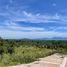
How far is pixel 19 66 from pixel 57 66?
3.45m

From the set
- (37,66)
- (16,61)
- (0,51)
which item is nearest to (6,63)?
(16,61)

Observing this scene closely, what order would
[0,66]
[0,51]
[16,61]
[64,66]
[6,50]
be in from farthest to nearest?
[6,50] < [0,51] < [16,61] < [64,66] < [0,66]

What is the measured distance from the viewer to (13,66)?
63.4 feet

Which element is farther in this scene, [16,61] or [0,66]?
[16,61]

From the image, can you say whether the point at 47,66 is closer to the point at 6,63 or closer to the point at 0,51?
the point at 6,63

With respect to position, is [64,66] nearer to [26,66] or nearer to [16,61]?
[26,66]

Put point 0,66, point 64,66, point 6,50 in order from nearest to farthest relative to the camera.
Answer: point 0,66 < point 64,66 < point 6,50

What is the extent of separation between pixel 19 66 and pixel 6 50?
36.7 ft

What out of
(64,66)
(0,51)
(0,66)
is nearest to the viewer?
(0,66)

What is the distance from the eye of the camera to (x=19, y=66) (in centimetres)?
1939

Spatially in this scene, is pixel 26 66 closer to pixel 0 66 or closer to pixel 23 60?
pixel 0 66

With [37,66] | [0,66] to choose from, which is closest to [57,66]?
[37,66]

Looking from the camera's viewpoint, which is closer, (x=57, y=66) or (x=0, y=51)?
(x=57, y=66)

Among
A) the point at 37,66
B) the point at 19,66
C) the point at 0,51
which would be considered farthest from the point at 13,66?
the point at 0,51
